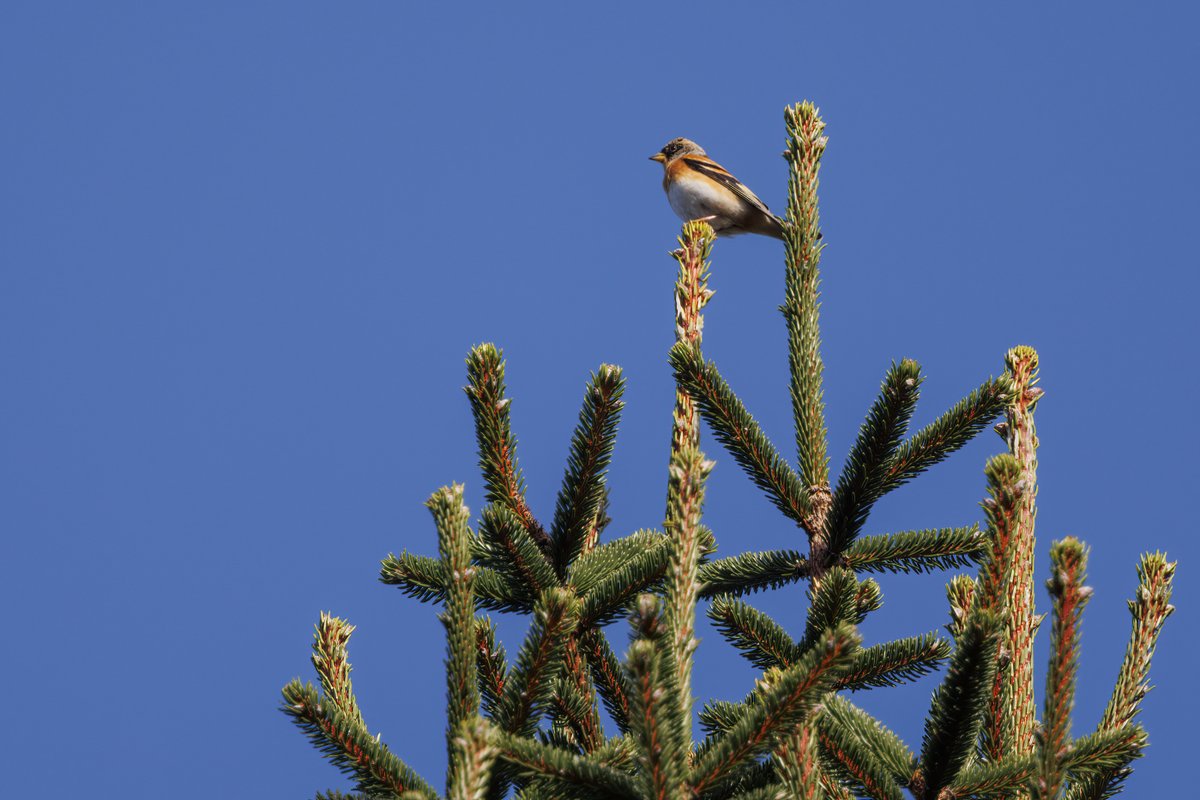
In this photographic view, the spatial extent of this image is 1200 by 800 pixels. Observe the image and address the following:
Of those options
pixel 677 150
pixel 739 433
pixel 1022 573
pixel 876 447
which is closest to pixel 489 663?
pixel 739 433

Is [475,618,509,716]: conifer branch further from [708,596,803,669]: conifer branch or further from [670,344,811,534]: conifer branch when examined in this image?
[670,344,811,534]: conifer branch

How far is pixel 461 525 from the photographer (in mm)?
2566

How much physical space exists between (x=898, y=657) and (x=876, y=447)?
581mm

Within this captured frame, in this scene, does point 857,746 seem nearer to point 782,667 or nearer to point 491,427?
point 782,667

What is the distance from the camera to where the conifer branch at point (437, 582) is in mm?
3410

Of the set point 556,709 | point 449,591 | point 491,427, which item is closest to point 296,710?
point 449,591

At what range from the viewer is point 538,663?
2541 mm

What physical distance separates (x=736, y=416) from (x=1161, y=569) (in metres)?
1.28

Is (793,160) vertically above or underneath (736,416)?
above

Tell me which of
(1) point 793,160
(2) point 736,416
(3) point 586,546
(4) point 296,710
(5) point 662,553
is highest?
(1) point 793,160

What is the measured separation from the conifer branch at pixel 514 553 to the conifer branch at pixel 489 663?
0.58 feet

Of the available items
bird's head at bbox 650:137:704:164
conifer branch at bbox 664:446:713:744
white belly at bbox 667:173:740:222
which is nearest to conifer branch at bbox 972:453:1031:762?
conifer branch at bbox 664:446:713:744

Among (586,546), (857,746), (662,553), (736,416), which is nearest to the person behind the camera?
(857,746)

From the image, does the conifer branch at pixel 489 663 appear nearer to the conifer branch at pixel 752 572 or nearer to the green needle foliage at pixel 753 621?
the green needle foliage at pixel 753 621
